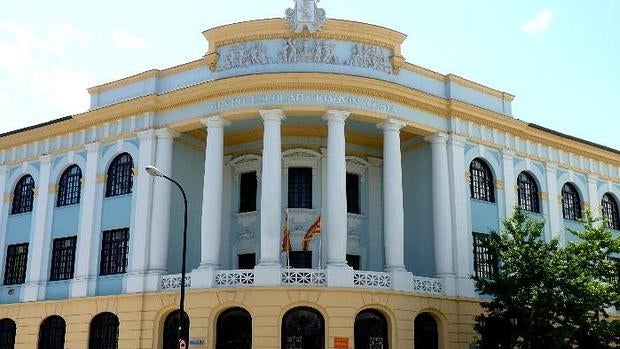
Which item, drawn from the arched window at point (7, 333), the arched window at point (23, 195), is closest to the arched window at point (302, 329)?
the arched window at point (7, 333)

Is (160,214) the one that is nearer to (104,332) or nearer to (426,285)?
(104,332)

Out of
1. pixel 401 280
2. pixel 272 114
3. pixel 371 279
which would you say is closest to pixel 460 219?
pixel 401 280

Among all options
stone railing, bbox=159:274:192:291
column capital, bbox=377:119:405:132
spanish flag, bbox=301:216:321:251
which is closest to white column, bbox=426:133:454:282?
column capital, bbox=377:119:405:132

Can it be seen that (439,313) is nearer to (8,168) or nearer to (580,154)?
(580,154)

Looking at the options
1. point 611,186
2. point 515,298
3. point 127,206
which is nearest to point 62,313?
point 127,206

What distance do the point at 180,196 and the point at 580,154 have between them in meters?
20.1

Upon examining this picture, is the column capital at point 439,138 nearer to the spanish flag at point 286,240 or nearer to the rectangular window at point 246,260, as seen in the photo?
the spanish flag at point 286,240

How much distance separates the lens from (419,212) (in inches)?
1321

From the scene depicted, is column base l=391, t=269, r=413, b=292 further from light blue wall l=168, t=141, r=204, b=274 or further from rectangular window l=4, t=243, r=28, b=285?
rectangular window l=4, t=243, r=28, b=285

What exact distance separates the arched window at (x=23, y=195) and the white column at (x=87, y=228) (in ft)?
13.7

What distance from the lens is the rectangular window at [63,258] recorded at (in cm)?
3341

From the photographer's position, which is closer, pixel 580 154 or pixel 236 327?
pixel 236 327

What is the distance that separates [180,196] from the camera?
3303cm

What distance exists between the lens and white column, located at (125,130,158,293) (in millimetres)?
30375
